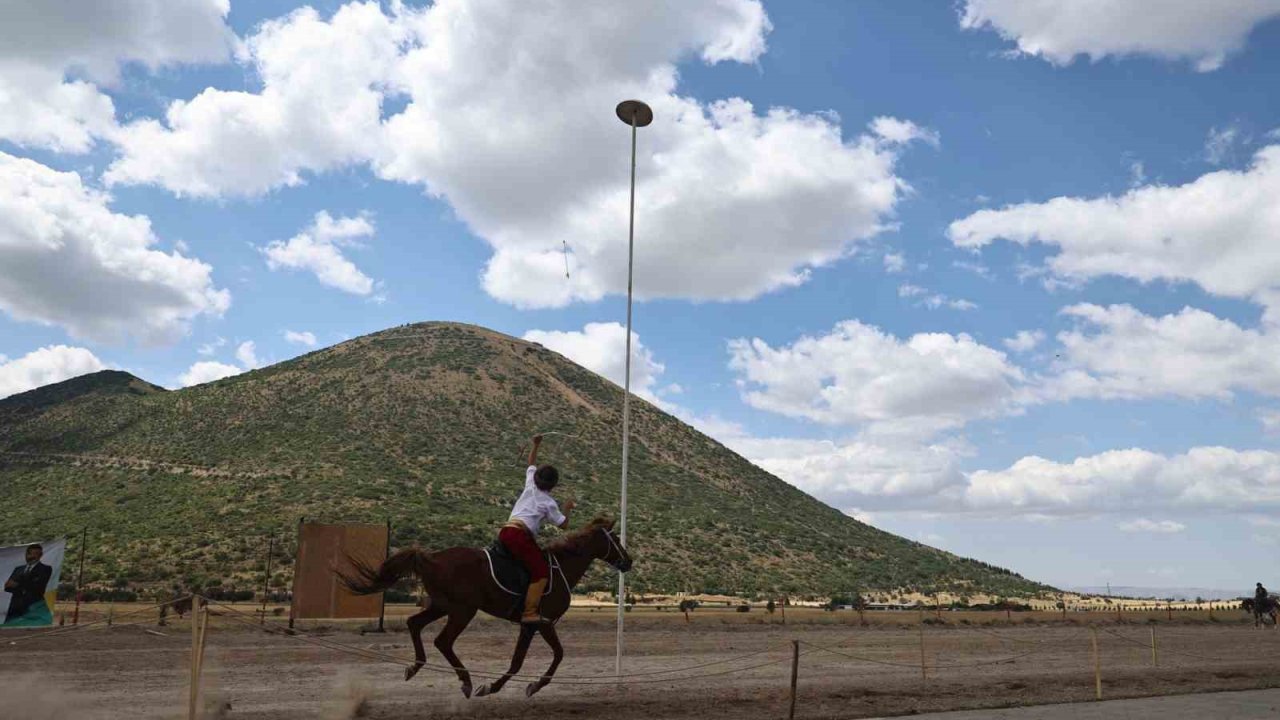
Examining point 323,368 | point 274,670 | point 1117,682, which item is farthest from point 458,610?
point 323,368

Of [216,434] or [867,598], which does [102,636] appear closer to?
[867,598]

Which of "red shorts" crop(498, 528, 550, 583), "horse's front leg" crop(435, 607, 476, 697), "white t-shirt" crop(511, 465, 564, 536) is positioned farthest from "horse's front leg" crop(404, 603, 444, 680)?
"white t-shirt" crop(511, 465, 564, 536)

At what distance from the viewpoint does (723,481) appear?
87188mm

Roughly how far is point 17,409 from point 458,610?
94896mm

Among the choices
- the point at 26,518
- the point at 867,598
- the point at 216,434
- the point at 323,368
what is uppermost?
the point at 323,368

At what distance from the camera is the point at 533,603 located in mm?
10906

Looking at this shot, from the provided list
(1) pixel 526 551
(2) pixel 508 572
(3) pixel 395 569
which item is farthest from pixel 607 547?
(3) pixel 395 569

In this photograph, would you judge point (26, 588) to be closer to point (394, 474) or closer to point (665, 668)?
point (665, 668)

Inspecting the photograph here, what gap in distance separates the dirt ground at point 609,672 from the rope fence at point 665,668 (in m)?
0.14

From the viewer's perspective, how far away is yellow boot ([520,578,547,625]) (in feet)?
35.7

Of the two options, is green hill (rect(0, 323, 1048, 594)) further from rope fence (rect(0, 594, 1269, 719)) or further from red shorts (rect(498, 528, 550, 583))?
red shorts (rect(498, 528, 550, 583))

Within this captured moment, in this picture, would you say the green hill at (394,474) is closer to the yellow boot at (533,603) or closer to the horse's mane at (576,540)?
the horse's mane at (576,540)

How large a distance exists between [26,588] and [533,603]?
15.3 m

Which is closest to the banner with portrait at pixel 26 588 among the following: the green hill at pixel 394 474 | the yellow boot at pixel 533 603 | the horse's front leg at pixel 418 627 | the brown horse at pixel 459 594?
the brown horse at pixel 459 594
